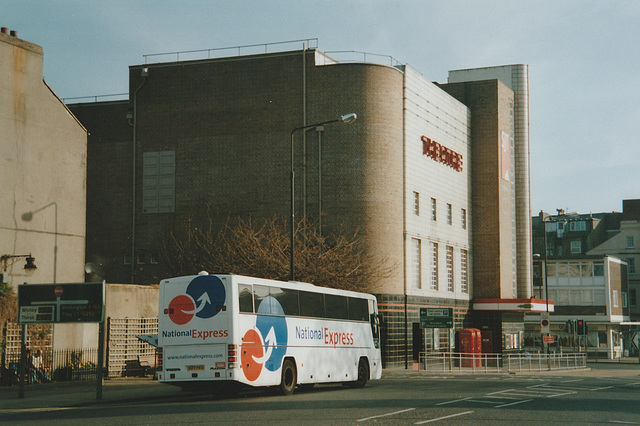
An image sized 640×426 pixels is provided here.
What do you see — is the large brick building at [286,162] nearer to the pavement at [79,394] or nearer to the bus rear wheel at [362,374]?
the bus rear wheel at [362,374]

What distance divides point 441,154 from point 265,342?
33425 mm

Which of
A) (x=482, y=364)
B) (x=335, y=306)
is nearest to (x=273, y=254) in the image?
(x=335, y=306)

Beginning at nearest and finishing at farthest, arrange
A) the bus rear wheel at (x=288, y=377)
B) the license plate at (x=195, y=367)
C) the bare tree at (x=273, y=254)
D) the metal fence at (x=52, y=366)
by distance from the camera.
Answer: the license plate at (x=195, y=367) < the bus rear wheel at (x=288, y=377) < the metal fence at (x=52, y=366) < the bare tree at (x=273, y=254)

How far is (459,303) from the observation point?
57.8 m

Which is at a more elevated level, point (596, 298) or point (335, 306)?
point (596, 298)

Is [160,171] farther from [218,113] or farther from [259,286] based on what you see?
[259,286]

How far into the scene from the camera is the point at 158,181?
51.5 meters

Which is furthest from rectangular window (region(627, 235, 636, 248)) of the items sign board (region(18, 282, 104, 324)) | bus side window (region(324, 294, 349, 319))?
sign board (region(18, 282, 104, 324))

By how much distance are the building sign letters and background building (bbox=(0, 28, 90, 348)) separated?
2311 cm

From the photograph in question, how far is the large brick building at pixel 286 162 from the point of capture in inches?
1879

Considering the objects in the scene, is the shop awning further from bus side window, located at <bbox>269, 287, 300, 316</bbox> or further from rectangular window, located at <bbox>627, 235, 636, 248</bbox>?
rectangular window, located at <bbox>627, 235, 636, 248</bbox>

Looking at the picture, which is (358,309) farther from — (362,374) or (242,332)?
(242,332)

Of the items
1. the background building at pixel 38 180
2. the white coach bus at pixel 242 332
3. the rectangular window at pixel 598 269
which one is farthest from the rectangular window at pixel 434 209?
the rectangular window at pixel 598 269

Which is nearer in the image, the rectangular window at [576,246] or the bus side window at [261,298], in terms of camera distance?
the bus side window at [261,298]
